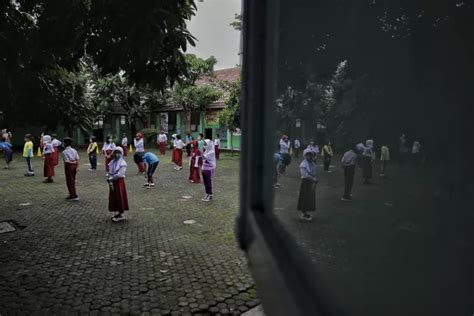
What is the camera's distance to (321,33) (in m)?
0.73

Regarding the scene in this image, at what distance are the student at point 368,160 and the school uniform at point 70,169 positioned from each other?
973cm

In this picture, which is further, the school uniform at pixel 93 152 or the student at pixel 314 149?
the school uniform at pixel 93 152

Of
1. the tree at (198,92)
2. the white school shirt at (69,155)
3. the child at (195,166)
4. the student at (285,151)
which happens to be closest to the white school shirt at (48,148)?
the white school shirt at (69,155)

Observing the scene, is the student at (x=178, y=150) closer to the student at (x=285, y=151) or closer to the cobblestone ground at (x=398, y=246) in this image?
the student at (x=285, y=151)

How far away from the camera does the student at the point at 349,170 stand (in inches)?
23.1

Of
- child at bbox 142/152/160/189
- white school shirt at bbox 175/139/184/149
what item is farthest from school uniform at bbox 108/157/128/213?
white school shirt at bbox 175/139/184/149

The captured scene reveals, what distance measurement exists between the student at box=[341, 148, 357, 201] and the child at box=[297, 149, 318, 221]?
0.14m

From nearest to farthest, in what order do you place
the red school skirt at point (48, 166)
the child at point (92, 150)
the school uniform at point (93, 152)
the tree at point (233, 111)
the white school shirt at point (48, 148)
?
the white school shirt at point (48, 148)
the red school skirt at point (48, 166)
the child at point (92, 150)
the school uniform at point (93, 152)
the tree at point (233, 111)

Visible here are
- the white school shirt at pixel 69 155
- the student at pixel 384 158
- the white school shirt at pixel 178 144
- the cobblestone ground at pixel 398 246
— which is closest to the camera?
the cobblestone ground at pixel 398 246

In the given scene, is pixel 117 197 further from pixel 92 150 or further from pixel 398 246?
pixel 92 150

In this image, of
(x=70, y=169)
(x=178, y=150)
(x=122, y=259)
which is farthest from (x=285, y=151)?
(x=178, y=150)

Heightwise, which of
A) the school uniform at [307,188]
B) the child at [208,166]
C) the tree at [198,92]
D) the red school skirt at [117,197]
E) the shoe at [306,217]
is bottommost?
the red school skirt at [117,197]

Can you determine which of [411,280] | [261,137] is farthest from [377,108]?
[261,137]

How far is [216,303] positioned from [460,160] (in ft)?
12.9
